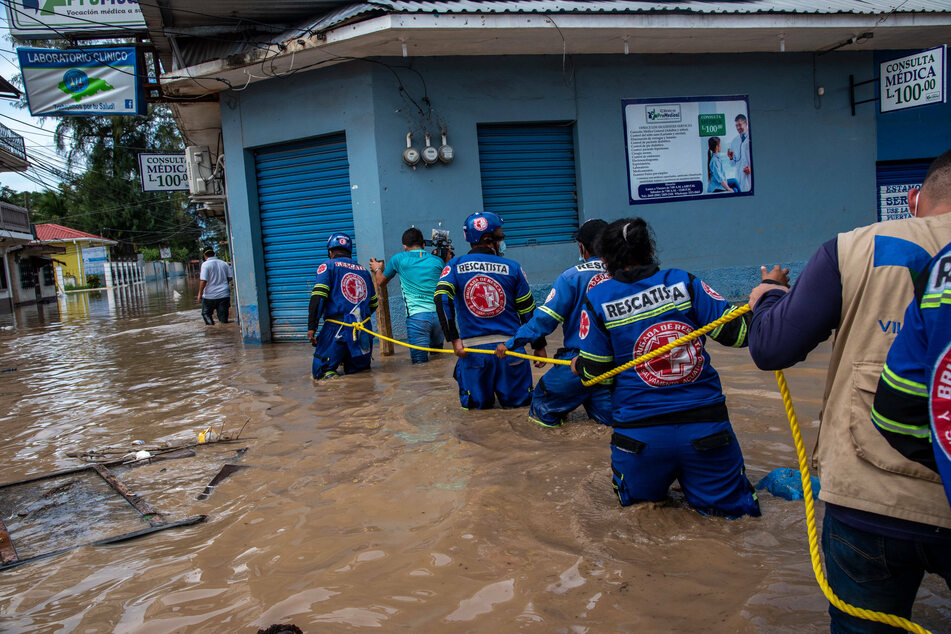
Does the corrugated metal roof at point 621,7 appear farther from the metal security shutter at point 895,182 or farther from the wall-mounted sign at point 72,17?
the wall-mounted sign at point 72,17

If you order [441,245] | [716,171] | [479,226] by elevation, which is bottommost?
[441,245]

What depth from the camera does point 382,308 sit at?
8.69 metres

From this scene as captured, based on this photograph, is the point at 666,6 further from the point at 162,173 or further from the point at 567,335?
the point at 162,173

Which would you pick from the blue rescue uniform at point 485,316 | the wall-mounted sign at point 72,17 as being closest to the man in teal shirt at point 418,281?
the blue rescue uniform at point 485,316

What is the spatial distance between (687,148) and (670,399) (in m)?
8.68

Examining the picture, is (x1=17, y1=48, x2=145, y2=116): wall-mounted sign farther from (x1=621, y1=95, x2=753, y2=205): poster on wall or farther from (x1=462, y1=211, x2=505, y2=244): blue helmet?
(x1=621, y1=95, x2=753, y2=205): poster on wall

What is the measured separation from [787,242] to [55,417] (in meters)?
11.0

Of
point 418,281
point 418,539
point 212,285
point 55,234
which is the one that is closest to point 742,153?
point 418,281

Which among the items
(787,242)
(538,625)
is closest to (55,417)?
(538,625)

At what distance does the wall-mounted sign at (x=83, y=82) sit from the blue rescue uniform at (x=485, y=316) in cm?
702

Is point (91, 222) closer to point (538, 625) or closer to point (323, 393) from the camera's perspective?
point (323, 393)

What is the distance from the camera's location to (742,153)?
1130cm

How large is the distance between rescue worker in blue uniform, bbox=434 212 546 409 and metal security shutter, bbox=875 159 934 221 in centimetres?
970

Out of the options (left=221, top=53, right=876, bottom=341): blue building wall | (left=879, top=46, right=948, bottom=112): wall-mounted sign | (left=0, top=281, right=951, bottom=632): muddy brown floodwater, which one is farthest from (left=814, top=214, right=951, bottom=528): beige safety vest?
(left=879, top=46, right=948, bottom=112): wall-mounted sign
